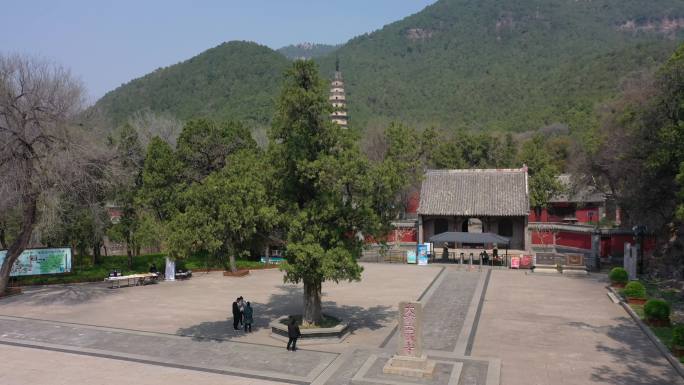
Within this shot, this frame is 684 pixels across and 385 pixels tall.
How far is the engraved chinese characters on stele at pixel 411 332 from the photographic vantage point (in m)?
14.0

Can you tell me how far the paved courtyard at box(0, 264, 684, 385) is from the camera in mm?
13812

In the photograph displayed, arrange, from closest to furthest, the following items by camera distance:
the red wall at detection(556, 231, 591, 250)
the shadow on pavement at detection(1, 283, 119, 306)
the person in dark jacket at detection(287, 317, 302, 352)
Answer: the person in dark jacket at detection(287, 317, 302, 352) → the shadow on pavement at detection(1, 283, 119, 306) → the red wall at detection(556, 231, 591, 250)

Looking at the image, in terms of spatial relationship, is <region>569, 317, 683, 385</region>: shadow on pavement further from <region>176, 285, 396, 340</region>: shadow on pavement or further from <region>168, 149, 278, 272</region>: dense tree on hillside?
<region>168, 149, 278, 272</region>: dense tree on hillside

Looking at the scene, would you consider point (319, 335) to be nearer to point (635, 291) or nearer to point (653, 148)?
point (635, 291)

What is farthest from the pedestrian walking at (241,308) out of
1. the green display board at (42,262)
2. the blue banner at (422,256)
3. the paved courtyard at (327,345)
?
the blue banner at (422,256)

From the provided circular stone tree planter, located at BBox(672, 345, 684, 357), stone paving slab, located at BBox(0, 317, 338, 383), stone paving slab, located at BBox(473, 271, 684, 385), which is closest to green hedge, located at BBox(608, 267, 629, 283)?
stone paving slab, located at BBox(473, 271, 684, 385)

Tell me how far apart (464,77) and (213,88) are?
233 feet

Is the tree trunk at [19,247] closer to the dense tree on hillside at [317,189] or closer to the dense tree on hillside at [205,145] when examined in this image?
the dense tree on hillside at [205,145]

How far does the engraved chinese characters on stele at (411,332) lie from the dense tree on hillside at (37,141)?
15.5 meters

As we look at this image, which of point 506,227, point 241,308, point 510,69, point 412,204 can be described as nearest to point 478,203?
point 506,227

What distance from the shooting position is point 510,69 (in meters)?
141

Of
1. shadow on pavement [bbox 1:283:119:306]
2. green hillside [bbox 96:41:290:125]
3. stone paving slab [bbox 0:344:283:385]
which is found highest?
green hillside [bbox 96:41:290:125]

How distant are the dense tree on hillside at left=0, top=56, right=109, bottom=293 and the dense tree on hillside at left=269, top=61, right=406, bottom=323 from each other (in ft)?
34.3

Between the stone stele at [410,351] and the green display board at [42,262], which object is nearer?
the stone stele at [410,351]
